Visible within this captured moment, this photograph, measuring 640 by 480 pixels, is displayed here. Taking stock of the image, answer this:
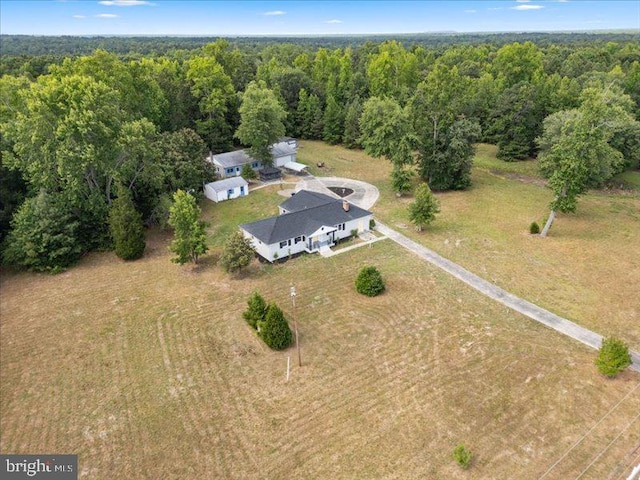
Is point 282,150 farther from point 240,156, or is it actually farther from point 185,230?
point 185,230

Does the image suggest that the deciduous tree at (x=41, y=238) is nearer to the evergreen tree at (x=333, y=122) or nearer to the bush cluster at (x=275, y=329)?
the bush cluster at (x=275, y=329)

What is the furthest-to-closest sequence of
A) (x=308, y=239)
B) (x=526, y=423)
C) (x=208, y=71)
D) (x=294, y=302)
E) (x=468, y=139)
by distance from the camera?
(x=208, y=71)
(x=468, y=139)
(x=308, y=239)
(x=294, y=302)
(x=526, y=423)

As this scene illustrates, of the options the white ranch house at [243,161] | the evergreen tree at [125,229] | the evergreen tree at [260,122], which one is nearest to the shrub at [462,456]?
the evergreen tree at [125,229]

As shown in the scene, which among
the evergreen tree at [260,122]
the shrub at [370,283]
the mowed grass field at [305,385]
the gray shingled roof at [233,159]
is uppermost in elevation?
the evergreen tree at [260,122]

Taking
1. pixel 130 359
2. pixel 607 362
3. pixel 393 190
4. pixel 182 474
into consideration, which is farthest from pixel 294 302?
pixel 393 190

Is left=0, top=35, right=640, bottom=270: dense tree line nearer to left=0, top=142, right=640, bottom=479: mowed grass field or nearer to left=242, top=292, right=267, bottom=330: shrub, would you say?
left=0, top=142, right=640, bottom=479: mowed grass field

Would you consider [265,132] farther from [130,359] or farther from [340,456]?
[340,456]

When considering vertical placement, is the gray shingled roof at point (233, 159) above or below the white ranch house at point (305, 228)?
above
